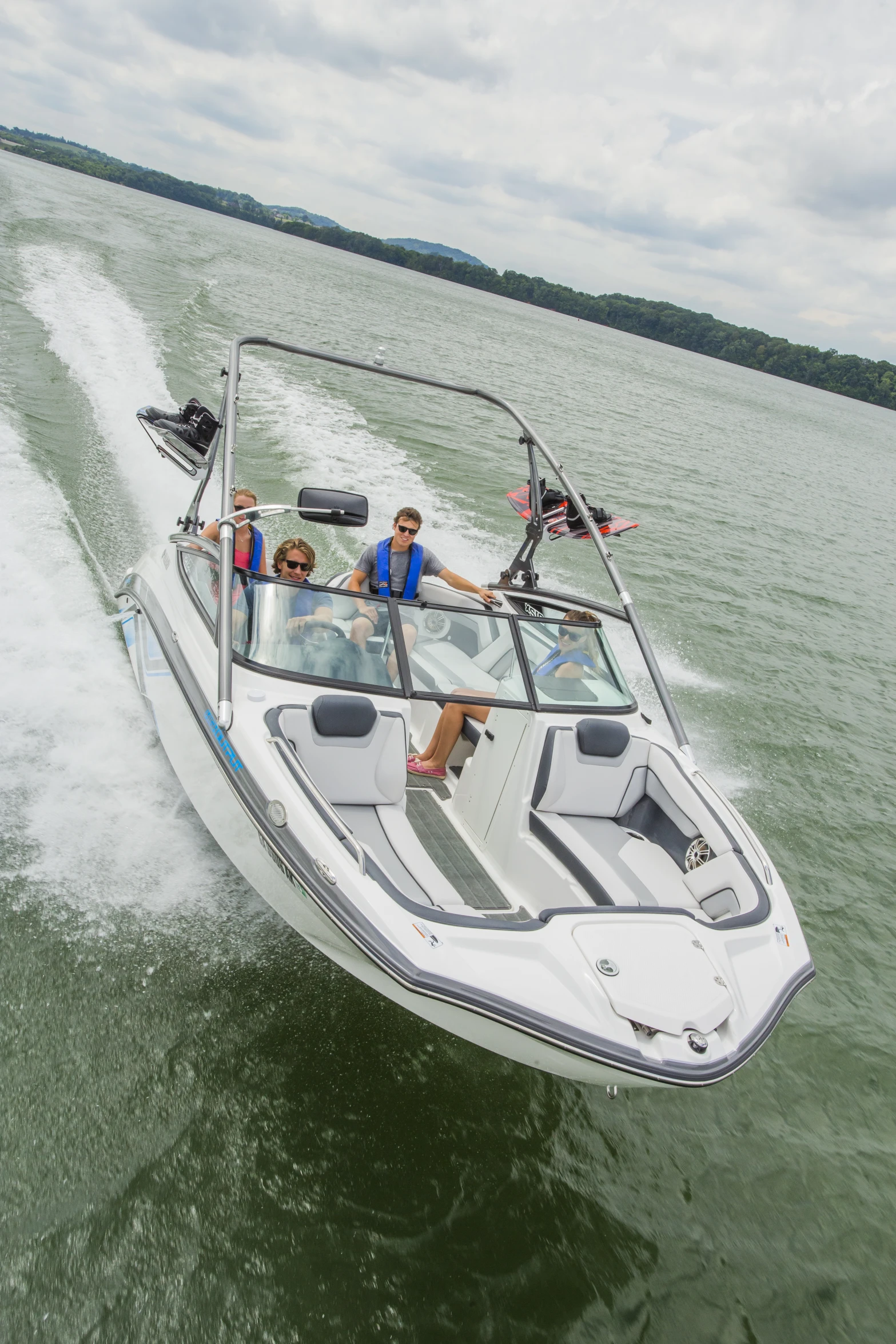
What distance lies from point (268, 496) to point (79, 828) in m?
6.67

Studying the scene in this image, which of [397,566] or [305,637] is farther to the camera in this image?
[397,566]

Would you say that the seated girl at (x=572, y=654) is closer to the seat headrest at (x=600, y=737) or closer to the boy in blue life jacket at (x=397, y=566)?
the seat headrest at (x=600, y=737)

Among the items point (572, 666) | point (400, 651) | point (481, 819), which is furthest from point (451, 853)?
point (572, 666)

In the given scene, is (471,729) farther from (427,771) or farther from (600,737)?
(600,737)

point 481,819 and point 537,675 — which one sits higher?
point 537,675

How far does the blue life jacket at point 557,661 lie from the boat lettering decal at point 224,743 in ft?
5.35

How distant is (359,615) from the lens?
4371 mm

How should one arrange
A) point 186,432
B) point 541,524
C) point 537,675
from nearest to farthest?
1. point 537,675
2. point 186,432
3. point 541,524

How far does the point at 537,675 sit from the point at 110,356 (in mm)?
11104

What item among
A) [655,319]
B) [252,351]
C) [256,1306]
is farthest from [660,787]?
[655,319]

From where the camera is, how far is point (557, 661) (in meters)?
4.66

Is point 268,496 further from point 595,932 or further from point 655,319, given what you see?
point 655,319

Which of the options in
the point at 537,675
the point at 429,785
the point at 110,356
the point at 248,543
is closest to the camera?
the point at 537,675

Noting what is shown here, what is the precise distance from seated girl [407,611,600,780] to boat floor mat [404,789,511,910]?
30cm
